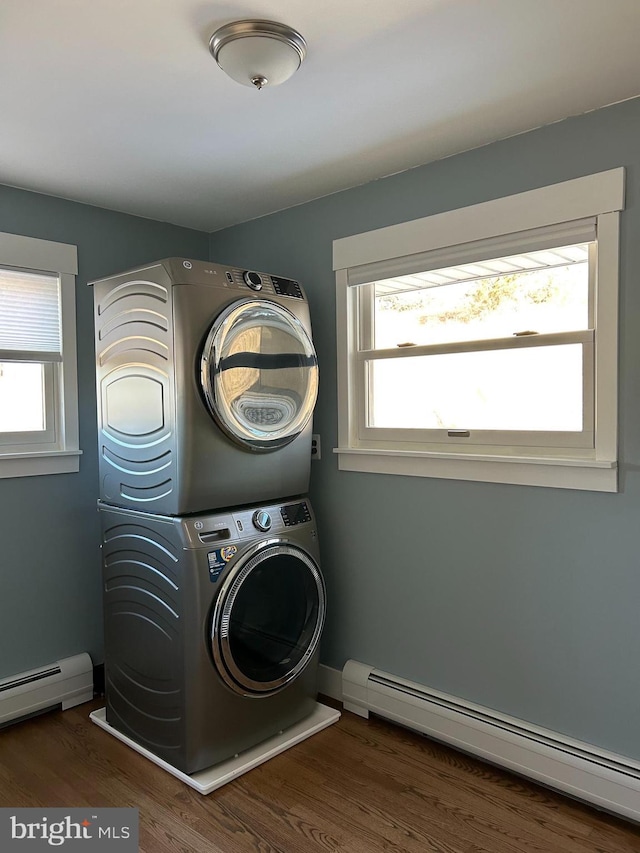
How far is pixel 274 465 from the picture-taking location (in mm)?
2559

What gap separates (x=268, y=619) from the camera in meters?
2.53

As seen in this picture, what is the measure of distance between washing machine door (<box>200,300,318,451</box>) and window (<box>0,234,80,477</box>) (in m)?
0.98

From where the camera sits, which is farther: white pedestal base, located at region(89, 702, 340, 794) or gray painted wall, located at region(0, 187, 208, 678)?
gray painted wall, located at region(0, 187, 208, 678)

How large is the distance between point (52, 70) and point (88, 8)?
0.34 m

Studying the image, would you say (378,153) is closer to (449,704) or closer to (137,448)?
(137,448)

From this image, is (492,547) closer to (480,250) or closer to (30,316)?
(480,250)

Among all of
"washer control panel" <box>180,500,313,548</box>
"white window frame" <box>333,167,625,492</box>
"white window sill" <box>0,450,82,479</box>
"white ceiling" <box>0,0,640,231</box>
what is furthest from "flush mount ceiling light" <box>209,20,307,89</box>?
"white window sill" <box>0,450,82,479</box>

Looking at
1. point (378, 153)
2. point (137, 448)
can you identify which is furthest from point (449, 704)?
point (378, 153)

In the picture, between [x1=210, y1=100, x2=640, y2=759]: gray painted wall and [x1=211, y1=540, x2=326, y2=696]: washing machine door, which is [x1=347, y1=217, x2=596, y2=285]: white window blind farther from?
[x1=211, y1=540, x2=326, y2=696]: washing machine door

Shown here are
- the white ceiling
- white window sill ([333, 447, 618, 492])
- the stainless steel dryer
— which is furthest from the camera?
the stainless steel dryer

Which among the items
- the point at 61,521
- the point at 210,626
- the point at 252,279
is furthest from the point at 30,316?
the point at 210,626

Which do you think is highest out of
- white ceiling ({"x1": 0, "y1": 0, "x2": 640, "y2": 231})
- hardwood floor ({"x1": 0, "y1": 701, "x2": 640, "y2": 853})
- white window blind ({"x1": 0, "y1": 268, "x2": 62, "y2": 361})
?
white ceiling ({"x1": 0, "y1": 0, "x2": 640, "y2": 231})

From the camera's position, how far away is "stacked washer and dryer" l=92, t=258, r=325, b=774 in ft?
7.42

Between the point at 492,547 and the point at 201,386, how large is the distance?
1227 mm
